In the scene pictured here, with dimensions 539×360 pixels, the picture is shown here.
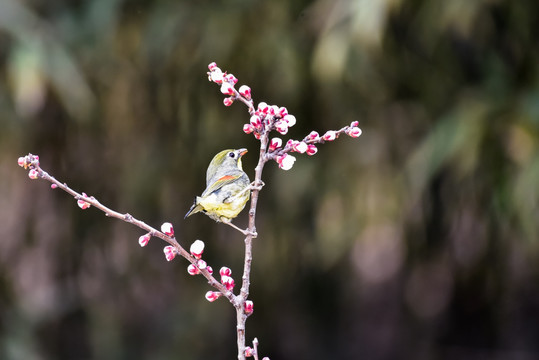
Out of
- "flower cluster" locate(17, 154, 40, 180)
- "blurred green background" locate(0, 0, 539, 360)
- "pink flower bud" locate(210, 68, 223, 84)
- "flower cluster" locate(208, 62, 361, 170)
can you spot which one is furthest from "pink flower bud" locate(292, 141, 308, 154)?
"blurred green background" locate(0, 0, 539, 360)

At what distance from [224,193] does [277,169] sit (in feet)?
7.49

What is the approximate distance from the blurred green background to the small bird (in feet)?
5.55

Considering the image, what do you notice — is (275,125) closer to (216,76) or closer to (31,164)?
(216,76)

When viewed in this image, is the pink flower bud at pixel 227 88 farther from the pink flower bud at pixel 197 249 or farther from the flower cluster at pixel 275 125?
the pink flower bud at pixel 197 249

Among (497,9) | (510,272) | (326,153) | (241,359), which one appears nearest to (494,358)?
(510,272)

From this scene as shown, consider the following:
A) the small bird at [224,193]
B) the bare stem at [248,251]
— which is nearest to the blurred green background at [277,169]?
the small bird at [224,193]

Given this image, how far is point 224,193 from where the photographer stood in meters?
0.83

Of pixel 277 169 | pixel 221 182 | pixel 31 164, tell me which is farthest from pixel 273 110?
pixel 277 169

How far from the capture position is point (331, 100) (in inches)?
117

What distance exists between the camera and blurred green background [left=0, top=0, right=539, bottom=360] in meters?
2.74

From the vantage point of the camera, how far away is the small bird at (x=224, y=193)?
32.5 inches

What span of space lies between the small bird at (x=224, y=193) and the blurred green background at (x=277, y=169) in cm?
169

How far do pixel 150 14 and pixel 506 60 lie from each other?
1.55 m

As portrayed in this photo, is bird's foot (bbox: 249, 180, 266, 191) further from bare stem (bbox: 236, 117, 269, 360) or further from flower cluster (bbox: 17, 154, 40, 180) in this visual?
flower cluster (bbox: 17, 154, 40, 180)
